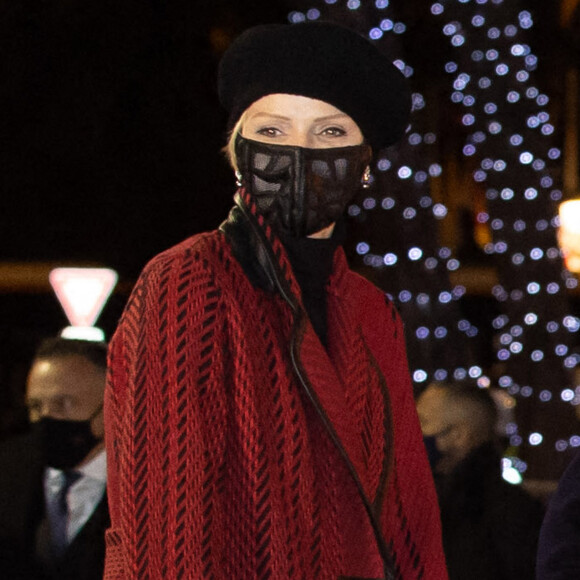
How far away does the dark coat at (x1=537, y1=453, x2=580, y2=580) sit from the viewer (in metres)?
2.74

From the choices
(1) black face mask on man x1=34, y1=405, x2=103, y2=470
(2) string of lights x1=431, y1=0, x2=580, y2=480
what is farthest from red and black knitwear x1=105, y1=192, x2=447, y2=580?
(2) string of lights x1=431, y1=0, x2=580, y2=480

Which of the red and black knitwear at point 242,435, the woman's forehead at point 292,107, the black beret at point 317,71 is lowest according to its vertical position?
the red and black knitwear at point 242,435

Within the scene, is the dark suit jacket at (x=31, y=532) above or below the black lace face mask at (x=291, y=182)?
below

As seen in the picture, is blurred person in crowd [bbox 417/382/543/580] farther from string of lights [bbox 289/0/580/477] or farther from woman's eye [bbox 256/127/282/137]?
string of lights [bbox 289/0/580/477]

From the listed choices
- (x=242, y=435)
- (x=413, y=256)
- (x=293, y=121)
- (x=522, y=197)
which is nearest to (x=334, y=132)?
(x=293, y=121)

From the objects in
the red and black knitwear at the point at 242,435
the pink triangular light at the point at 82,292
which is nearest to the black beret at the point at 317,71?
the red and black knitwear at the point at 242,435

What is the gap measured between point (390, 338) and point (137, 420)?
0.71m

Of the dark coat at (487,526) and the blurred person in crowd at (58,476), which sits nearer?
the blurred person in crowd at (58,476)

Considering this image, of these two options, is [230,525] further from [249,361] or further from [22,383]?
[22,383]

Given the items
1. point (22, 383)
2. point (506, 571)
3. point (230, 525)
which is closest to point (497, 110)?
point (506, 571)

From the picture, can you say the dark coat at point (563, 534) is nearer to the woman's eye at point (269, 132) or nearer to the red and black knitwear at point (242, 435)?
the red and black knitwear at point (242, 435)

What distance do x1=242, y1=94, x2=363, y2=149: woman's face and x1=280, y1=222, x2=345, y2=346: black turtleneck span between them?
18 centimetres

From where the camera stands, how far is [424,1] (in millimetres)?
14930

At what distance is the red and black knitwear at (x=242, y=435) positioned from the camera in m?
2.12
